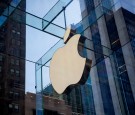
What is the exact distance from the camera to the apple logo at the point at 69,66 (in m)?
3.06

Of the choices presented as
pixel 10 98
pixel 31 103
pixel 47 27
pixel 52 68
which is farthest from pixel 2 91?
pixel 52 68

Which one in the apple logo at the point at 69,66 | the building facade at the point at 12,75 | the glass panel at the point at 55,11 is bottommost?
the apple logo at the point at 69,66

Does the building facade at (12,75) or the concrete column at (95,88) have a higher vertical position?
the building facade at (12,75)

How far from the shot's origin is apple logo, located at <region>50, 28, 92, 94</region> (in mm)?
3061

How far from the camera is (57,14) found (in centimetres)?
620

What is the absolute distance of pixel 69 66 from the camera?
125 inches

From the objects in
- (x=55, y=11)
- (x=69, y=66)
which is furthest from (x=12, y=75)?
(x=69, y=66)

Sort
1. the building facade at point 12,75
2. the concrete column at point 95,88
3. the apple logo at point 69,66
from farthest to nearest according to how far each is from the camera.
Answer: the building facade at point 12,75, the concrete column at point 95,88, the apple logo at point 69,66

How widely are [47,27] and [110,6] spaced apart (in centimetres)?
146

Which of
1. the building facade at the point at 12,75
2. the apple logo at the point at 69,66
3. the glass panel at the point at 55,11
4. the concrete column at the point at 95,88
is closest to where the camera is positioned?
the apple logo at the point at 69,66

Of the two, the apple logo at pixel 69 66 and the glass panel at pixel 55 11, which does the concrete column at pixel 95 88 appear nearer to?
the glass panel at pixel 55 11

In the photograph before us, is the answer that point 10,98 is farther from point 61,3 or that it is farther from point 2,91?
point 61,3

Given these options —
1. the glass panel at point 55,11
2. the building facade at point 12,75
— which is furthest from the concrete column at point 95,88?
the building facade at point 12,75

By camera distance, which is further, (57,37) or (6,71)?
(6,71)
